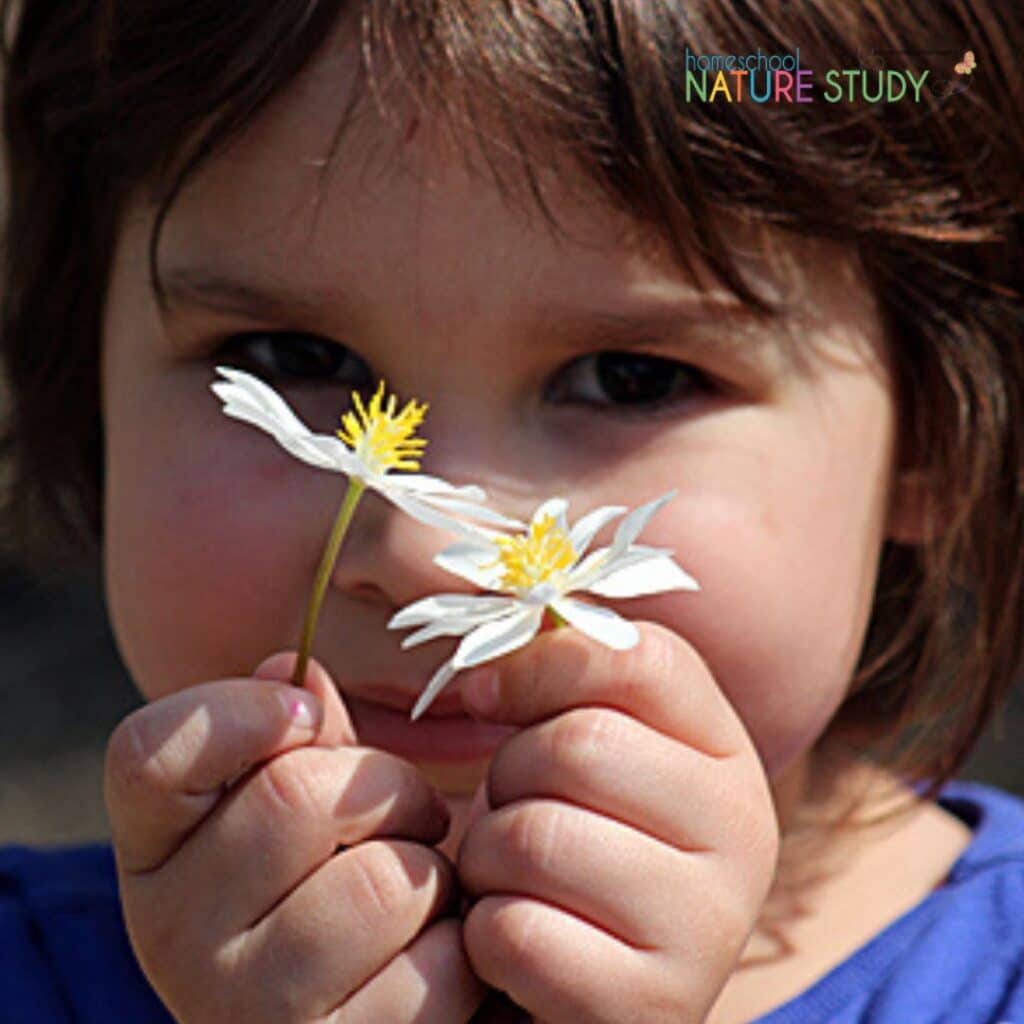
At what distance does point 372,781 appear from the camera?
853 millimetres

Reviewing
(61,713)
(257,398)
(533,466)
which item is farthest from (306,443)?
(61,713)

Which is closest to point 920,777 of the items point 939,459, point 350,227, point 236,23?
point 939,459

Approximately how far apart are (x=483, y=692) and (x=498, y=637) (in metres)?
0.08

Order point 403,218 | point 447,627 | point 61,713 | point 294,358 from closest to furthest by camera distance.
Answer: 1. point 447,627
2. point 403,218
3. point 294,358
4. point 61,713

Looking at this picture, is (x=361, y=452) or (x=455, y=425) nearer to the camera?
(x=361, y=452)

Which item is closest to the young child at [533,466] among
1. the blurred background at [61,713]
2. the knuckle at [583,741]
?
the knuckle at [583,741]

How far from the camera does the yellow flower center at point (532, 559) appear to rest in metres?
0.82

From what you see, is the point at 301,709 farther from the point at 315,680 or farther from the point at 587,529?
the point at 587,529

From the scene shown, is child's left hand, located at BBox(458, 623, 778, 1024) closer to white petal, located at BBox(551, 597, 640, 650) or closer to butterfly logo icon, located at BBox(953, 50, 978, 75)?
white petal, located at BBox(551, 597, 640, 650)

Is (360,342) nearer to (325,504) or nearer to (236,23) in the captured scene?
(325,504)

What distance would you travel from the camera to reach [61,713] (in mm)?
2908

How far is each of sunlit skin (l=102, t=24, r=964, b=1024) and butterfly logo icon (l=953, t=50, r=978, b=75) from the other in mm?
180

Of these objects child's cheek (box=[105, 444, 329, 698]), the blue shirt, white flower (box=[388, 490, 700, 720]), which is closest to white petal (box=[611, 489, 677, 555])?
white flower (box=[388, 490, 700, 720])

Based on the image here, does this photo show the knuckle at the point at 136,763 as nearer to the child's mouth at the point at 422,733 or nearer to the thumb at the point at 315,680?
the thumb at the point at 315,680
